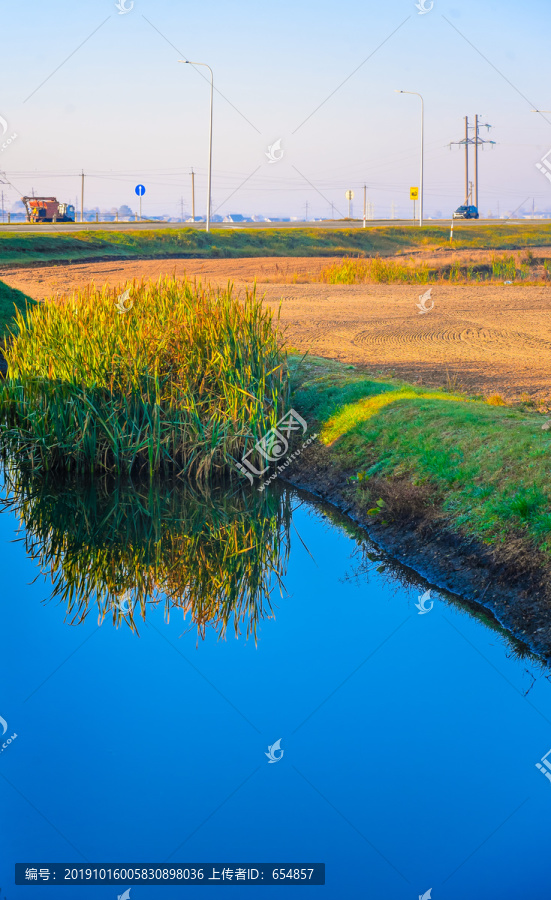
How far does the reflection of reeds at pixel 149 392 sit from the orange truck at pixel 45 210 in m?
43.1

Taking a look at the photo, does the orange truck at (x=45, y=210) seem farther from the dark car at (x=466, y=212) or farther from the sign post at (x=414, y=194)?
the dark car at (x=466, y=212)

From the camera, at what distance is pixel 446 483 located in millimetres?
8852

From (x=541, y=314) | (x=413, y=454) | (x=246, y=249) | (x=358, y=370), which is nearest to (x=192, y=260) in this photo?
(x=246, y=249)

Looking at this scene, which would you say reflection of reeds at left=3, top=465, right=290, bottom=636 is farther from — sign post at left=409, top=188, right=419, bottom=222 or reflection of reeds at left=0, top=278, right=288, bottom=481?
sign post at left=409, top=188, right=419, bottom=222

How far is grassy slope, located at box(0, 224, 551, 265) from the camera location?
119ft

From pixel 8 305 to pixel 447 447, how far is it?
11.3m

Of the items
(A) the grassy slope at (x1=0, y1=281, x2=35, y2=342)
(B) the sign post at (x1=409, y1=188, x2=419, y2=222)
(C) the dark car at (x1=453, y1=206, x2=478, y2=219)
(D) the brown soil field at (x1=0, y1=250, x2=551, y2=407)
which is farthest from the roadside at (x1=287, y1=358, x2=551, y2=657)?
(C) the dark car at (x1=453, y1=206, x2=478, y2=219)

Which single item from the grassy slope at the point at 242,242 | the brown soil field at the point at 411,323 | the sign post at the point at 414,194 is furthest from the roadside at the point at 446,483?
the sign post at the point at 414,194

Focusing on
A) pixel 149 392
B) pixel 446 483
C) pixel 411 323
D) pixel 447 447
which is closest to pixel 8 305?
pixel 149 392

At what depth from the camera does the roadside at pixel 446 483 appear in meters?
7.39

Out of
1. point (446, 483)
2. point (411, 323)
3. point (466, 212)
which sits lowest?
point (446, 483)

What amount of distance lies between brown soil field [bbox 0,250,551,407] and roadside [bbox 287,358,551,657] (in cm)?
218

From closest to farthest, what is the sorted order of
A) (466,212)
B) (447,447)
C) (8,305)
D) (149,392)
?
(447,447), (149,392), (8,305), (466,212)

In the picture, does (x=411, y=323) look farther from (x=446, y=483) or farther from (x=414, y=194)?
(x=414, y=194)
